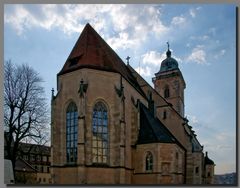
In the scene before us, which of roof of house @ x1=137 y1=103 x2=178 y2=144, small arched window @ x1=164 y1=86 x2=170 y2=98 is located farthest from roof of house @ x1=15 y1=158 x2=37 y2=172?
small arched window @ x1=164 y1=86 x2=170 y2=98

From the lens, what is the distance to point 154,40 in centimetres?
854

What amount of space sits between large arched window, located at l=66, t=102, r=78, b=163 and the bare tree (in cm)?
90

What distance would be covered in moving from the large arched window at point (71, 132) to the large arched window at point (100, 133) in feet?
1.95

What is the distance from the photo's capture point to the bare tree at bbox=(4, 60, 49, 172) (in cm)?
865

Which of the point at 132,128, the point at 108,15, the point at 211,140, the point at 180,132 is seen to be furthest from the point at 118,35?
the point at 180,132

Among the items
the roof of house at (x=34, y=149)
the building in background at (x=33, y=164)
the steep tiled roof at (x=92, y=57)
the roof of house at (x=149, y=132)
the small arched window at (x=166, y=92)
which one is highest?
the steep tiled roof at (x=92, y=57)

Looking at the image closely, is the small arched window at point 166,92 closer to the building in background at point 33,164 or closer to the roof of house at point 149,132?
the roof of house at point 149,132

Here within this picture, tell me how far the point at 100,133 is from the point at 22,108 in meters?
2.68

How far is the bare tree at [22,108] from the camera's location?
865 cm

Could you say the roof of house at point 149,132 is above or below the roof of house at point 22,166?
above

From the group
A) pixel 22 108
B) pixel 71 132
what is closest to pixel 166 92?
pixel 71 132

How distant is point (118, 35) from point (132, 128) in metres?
5.22

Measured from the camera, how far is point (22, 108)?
394 inches

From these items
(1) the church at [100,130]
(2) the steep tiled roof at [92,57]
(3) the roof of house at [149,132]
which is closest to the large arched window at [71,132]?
(1) the church at [100,130]
